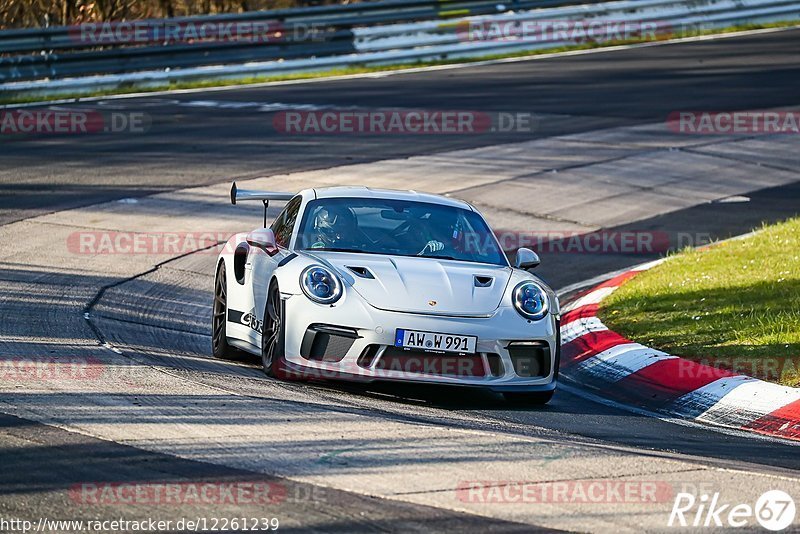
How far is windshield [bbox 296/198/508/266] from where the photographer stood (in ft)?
28.3

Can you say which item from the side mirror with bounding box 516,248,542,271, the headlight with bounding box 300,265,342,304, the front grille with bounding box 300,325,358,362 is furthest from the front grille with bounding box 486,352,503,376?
the side mirror with bounding box 516,248,542,271

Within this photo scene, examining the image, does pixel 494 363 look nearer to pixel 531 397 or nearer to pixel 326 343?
pixel 531 397

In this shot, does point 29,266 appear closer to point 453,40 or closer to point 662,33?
point 453,40

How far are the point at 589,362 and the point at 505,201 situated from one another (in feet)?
21.1

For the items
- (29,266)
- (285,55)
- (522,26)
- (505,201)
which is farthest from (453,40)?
(29,266)

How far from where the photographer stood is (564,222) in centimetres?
1488

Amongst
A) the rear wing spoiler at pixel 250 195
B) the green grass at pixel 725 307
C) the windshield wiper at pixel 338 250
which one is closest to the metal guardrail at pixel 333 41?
the green grass at pixel 725 307

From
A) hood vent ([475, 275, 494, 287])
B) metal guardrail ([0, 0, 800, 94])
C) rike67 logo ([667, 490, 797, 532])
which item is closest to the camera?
rike67 logo ([667, 490, 797, 532])

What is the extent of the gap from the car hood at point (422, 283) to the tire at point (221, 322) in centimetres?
120

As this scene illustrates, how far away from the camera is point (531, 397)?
25.9 feet

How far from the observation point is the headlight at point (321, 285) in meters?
7.70

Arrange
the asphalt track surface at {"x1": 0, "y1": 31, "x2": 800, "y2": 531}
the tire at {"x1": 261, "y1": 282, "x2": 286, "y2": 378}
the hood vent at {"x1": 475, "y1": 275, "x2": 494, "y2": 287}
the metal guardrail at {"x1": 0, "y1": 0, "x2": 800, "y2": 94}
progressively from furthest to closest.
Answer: the metal guardrail at {"x1": 0, "y1": 0, "x2": 800, "y2": 94} < the hood vent at {"x1": 475, "y1": 275, "x2": 494, "y2": 287} < the tire at {"x1": 261, "y1": 282, "x2": 286, "y2": 378} < the asphalt track surface at {"x1": 0, "y1": 31, "x2": 800, "y2": 531}

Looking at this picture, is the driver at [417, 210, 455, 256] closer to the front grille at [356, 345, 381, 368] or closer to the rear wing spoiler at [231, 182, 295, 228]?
the rear wing spoiler at [231, 182, 295, 228]

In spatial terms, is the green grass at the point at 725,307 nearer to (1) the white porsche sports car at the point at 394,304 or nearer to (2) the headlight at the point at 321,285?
(1) the white porsche sports car at the point at 394,304
